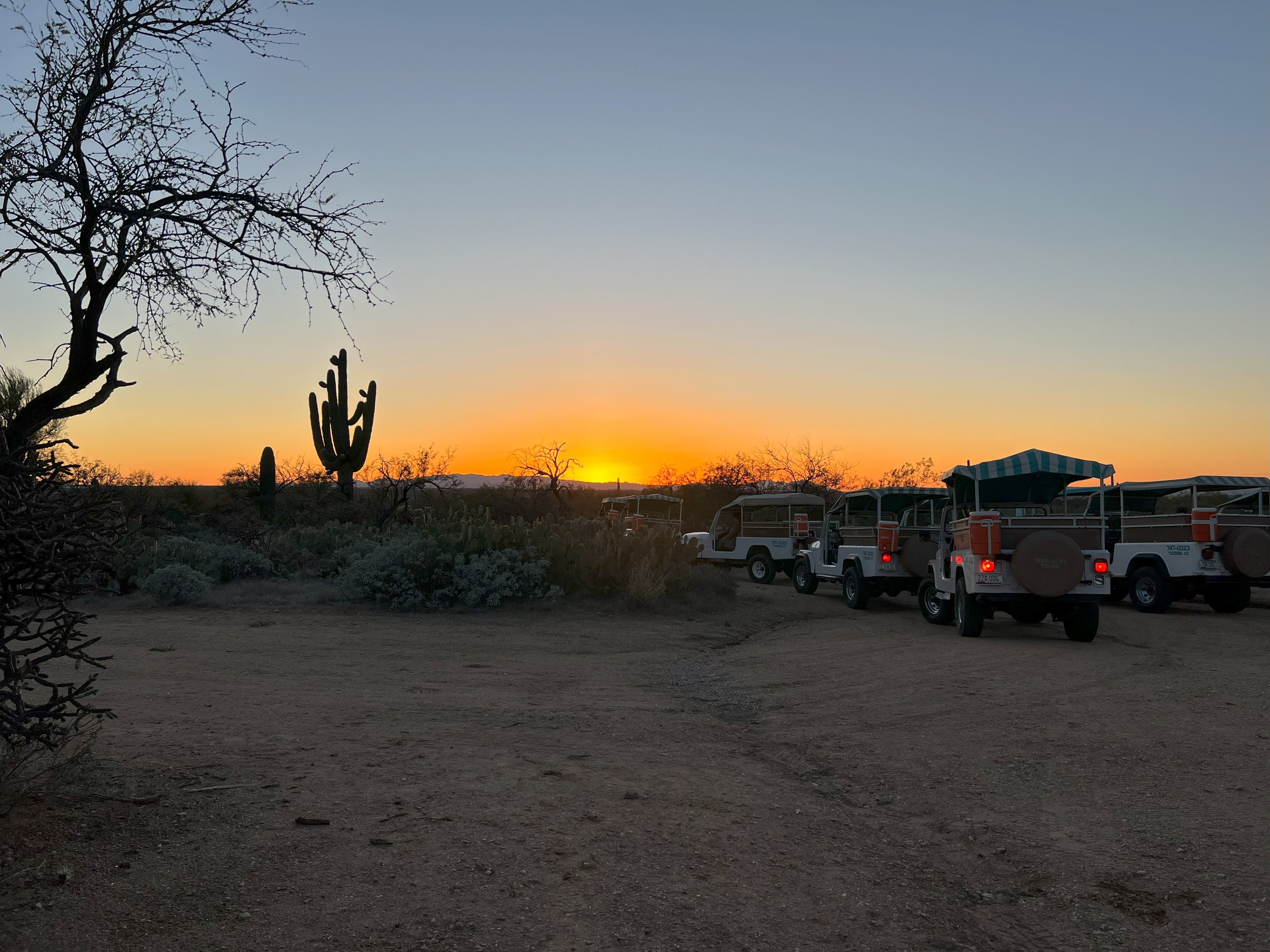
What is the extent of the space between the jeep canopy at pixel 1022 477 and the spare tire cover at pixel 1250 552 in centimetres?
443

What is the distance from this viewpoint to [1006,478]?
1452 cm

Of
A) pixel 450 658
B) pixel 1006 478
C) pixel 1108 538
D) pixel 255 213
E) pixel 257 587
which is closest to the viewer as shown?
pixel 255 213

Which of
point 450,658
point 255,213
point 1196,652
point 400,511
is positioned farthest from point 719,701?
point 400,511

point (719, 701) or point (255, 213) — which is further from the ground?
point (255, 213)

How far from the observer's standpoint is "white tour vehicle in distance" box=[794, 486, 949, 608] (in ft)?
58.3

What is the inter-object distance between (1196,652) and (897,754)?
7.46 metres

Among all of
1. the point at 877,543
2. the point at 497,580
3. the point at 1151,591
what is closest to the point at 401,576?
the point at 497,580

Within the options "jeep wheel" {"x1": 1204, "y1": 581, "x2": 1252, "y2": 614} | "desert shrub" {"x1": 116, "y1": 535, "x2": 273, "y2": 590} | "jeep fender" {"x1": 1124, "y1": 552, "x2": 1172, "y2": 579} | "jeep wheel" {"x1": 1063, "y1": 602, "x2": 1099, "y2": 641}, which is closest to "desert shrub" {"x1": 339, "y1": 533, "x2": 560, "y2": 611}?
"desert shrub" {"x1": 116, "y1": 535, "x2": 273, "y2": 590}

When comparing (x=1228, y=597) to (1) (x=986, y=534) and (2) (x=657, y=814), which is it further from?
(2) (x=657, y=814)

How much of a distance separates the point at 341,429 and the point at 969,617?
27365 millimetres

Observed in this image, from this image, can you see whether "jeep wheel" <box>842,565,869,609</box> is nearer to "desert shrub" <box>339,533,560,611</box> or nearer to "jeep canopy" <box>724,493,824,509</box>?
"jeep canopy" <box>724,493,824,509</box>

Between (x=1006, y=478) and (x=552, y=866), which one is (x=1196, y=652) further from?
(x=552, y=866)

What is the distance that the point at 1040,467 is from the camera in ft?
44.5

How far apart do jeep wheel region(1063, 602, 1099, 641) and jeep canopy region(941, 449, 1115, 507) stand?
72.9 inches
